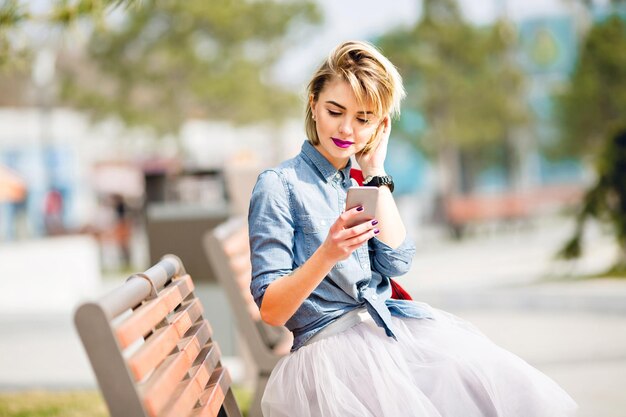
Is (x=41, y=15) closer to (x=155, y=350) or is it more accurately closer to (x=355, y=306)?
(x=355, y=306)

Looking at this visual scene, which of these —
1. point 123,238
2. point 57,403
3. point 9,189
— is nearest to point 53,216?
point 123,238

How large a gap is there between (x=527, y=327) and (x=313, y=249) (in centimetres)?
635

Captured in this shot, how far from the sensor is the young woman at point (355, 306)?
253 centimetres

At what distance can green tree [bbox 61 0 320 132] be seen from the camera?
3731 cm

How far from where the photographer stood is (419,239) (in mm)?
25609

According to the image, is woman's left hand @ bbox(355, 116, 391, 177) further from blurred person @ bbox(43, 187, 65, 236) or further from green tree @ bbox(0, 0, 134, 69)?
blurred person @ bbox(43, 187, 65, 236)

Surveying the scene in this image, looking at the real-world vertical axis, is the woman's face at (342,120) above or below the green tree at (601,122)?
above

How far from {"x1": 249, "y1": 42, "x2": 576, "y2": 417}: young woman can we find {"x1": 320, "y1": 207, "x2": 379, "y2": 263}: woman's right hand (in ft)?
0.24

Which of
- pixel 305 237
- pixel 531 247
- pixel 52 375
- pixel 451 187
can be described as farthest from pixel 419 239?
pixel 305 237

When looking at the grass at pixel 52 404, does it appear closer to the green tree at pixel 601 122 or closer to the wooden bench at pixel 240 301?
the wooden bench at pixel 240 301

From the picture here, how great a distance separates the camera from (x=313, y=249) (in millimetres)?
2666

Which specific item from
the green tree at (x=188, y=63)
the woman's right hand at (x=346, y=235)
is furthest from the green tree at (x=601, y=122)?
the green tree at (x=188, y=63)

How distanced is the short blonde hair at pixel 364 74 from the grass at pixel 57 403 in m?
3.27

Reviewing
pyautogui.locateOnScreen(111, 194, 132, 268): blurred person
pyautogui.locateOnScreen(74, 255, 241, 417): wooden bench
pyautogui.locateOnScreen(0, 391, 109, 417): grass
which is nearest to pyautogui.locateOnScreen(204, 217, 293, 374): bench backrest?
pyautogui.locateOnScreen(74, 255, 241, 417): wooden bench
